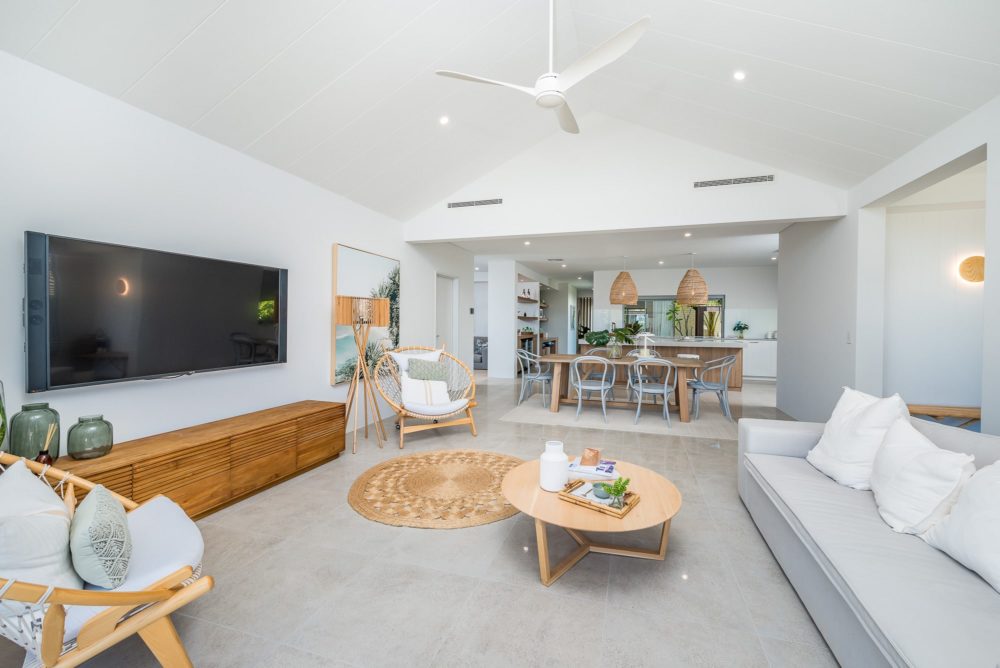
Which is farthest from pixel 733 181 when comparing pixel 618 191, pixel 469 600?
pixel 469 600

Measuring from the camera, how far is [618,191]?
4.91m

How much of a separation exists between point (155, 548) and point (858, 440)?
3120mm

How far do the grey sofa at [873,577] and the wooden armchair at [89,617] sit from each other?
200cm

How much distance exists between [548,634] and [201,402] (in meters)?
2.81

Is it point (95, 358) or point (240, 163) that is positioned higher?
point (240, 163)

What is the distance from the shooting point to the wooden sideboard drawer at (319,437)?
3.39 metres

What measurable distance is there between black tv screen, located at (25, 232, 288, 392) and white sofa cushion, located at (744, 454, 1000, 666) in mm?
3542

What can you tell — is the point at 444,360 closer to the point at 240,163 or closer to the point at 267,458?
the point at 267,458

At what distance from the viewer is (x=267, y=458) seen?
10.1 ft

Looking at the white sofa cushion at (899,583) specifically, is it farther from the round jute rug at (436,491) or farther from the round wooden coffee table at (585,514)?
the round jute rug at (436,491)

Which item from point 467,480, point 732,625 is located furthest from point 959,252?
point 467,480

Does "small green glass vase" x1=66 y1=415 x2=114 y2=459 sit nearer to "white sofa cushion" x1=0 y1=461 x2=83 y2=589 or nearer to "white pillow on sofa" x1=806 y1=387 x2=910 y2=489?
"white sofa cushion" x1=0 y1=461 x2=83 y2=589

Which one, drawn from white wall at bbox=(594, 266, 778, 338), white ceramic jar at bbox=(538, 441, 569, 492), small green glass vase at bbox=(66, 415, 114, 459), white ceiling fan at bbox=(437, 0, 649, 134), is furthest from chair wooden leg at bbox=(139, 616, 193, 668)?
white wall at bbox=(594, 266, 778, 338)

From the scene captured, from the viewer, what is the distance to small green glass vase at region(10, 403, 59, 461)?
2.05 meters
